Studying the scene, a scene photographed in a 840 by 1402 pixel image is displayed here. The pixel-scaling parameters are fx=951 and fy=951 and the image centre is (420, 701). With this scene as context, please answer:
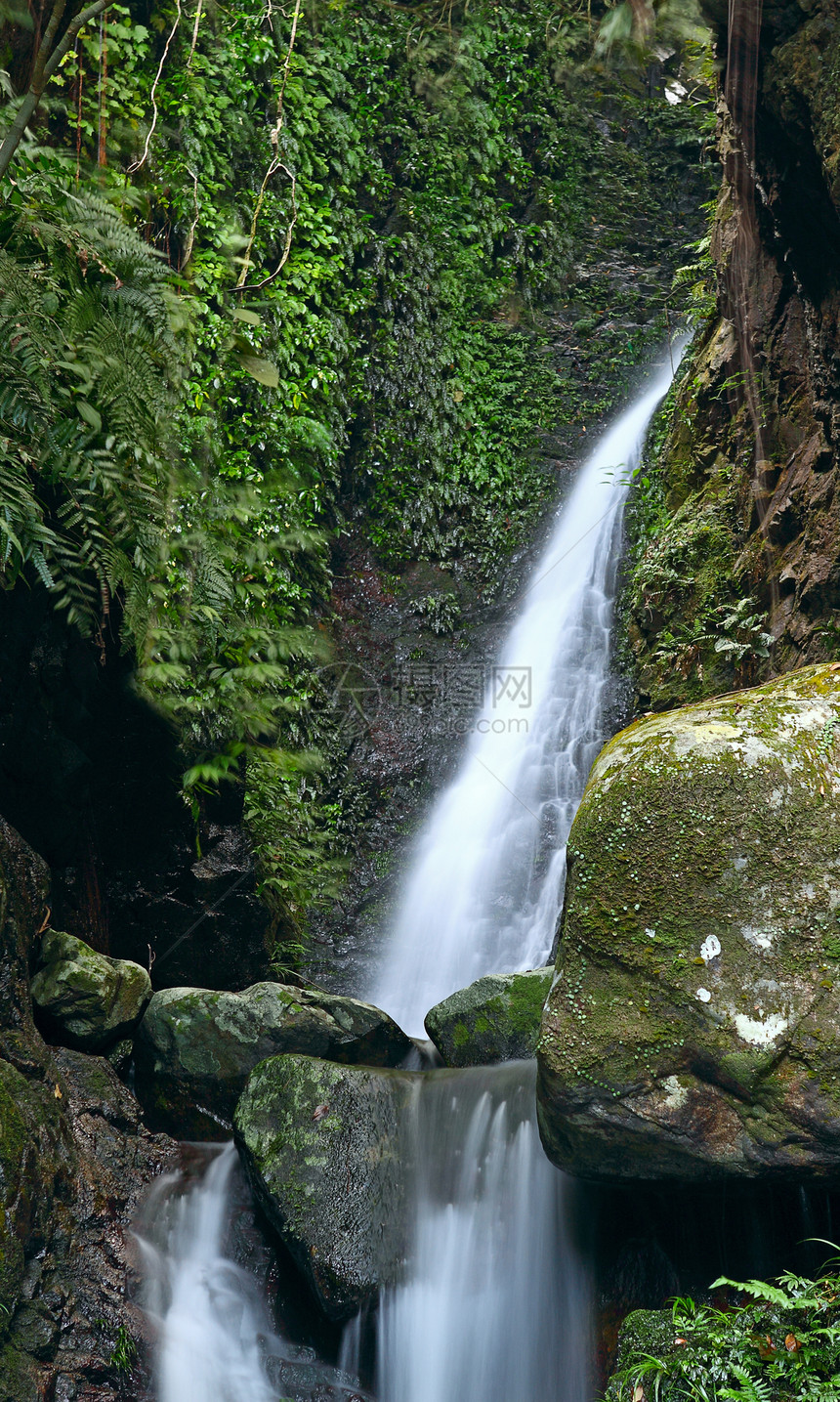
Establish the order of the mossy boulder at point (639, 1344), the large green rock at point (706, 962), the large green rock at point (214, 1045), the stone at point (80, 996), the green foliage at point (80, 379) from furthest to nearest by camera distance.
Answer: the large green rock at point (214, 1045) → the stone at point (80, 996) → the green foliage at point (80, 379) → the large green rock at point (706, 962) → the mossy boulder at point (639, 1344)

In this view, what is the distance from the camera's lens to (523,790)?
320 inches

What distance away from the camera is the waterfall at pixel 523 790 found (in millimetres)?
7176

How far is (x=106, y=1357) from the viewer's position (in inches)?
138

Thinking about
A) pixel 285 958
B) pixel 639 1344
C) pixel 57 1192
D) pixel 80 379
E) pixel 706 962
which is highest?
pixel 80 379

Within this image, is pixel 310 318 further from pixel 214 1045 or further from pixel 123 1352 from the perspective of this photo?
pixel 123 1352

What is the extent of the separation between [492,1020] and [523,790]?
336cm

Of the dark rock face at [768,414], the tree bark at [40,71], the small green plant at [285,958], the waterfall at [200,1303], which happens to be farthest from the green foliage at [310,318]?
the waterfall at [200,1303]

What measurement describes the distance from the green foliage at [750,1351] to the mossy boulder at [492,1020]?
178cm

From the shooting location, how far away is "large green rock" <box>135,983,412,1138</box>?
187 inches

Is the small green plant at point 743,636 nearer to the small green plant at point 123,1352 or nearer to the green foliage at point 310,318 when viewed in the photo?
the green foliage at point 310,318

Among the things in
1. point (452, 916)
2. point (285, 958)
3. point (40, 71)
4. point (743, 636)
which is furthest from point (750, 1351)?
point (452, 916)

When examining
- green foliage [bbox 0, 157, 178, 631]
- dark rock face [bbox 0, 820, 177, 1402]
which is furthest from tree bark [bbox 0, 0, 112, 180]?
dark rock face [bbox 0, 820, 177, 1402]

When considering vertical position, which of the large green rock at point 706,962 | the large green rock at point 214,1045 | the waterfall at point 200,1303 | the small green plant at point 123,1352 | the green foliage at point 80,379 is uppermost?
the green foliage at point 80,379

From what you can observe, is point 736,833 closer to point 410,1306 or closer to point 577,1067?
point 577,1067
